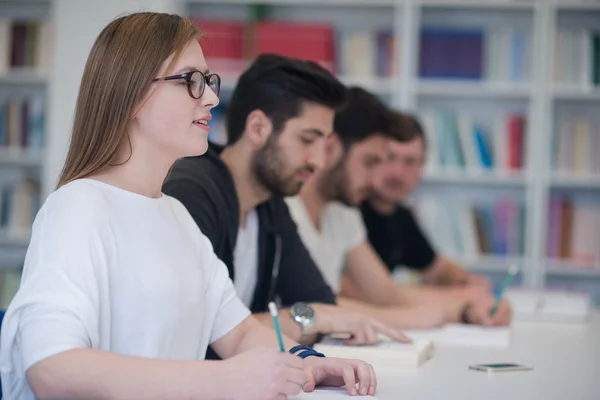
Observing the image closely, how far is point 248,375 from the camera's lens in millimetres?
1157

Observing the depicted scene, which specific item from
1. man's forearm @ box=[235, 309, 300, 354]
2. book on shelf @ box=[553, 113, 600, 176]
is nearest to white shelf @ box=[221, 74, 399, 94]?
book on shelf @ box=[553, 113, 600, 176]

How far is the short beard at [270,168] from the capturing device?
2166 mm

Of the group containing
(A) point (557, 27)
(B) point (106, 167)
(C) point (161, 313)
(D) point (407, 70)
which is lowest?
(C) point (161, 313)

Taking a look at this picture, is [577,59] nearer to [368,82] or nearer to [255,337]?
[368,82]

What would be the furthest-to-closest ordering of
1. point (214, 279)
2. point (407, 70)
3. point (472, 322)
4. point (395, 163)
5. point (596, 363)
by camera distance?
point (407, 70) < point (395, 163) < point (472, 322) < point (596, 363) < point (214, 279)

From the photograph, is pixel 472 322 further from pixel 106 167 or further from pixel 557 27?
pixel 557 27

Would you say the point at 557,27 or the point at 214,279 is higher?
the point at 557,27

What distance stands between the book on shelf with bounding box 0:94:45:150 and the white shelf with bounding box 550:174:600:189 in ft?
8.99

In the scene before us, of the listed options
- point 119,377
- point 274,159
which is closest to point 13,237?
point 274,159

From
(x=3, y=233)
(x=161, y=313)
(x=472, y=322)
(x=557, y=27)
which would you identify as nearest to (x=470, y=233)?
(x=557, y=27)

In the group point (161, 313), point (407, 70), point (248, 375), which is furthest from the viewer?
point (407, 70)

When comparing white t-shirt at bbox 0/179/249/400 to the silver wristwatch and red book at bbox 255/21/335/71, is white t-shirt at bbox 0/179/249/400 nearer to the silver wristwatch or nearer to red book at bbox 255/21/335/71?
the silver wristwatch

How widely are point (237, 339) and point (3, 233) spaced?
135 inches

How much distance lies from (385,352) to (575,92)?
3151 mm
